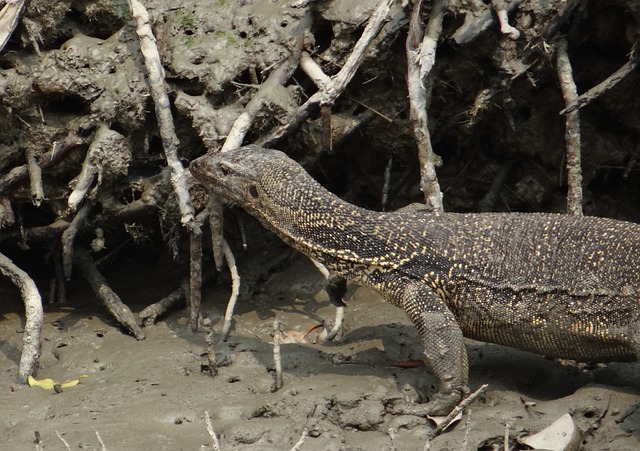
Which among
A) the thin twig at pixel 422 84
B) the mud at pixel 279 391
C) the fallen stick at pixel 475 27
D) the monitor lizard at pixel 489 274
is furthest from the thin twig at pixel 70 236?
the fallen stick at pixel 475 27

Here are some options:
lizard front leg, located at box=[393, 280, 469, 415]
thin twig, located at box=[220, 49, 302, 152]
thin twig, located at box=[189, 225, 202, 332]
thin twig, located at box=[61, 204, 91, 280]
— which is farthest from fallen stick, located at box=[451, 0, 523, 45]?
thin twig, located at box=[61, 204, 91, 280]

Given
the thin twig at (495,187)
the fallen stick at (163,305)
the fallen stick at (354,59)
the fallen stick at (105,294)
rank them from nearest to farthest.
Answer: the fallen stick at (354,59) < the fallen stick at (105,294) < the fallen stick at (163,305) < the thin twig at (495,187)

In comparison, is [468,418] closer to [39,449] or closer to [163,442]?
[163,442]

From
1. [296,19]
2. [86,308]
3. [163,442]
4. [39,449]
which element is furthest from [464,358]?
[86,308]

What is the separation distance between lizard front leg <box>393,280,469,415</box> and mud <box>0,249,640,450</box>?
18cm

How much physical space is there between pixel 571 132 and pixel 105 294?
4.89 m

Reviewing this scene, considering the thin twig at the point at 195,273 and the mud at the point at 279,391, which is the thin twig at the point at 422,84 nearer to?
the mud at the point at 279,391

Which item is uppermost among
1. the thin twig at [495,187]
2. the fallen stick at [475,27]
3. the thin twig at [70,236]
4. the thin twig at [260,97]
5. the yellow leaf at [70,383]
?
the fallen stick at [475,27]

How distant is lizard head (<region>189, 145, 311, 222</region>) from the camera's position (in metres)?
7.74

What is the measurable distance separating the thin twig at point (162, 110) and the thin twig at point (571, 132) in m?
3.61

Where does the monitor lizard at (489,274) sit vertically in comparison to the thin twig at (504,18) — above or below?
below

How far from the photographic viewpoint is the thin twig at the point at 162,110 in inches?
323

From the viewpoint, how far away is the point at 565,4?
811 cm

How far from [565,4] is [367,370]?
3.79 meters
